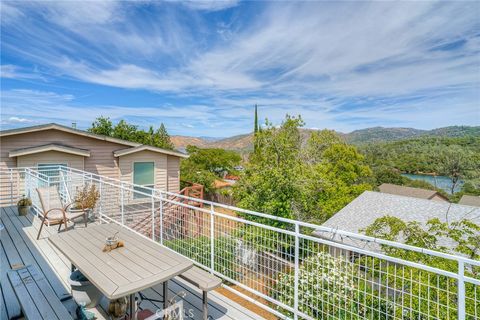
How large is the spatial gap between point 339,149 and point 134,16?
18036 mm

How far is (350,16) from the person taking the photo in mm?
13922

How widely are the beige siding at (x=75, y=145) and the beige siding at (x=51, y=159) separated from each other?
0.23m

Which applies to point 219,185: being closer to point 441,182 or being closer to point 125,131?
point 125,131

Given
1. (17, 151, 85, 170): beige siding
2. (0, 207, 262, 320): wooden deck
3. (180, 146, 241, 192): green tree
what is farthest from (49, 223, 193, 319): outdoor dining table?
(180, 146, 241, 192): green tree

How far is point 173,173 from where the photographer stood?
12.4 m

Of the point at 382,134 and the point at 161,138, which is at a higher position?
the point at 382,134

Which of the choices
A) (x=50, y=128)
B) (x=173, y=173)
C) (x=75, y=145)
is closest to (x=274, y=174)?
(x=173, y=173)

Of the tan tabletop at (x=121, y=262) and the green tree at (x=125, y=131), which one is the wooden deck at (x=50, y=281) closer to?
the tan tabletop at (x=121, y=262)

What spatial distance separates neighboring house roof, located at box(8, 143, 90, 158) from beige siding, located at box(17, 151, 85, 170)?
251mm

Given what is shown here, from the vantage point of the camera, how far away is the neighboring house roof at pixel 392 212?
10.1 metres

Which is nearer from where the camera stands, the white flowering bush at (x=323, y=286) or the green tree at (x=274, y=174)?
the white flowering bush at (x=323, y=286)

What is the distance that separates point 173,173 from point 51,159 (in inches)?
190

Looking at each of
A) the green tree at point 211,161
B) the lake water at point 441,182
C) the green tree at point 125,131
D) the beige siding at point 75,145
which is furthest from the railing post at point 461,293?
the lake water at point 441,182

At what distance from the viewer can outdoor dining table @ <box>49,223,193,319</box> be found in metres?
1.87
